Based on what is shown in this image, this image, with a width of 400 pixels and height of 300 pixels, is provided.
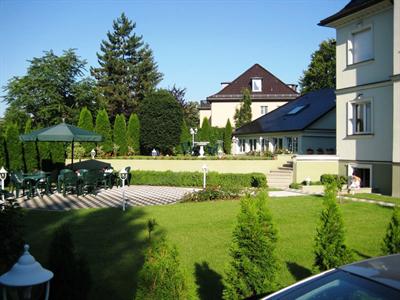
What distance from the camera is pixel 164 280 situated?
146 inches

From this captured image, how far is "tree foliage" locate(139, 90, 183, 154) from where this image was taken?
31.4 metres

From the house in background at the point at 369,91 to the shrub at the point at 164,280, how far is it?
14.0m

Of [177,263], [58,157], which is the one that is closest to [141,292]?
[177,263]

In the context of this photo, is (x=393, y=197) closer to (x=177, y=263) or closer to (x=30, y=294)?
(x=177, y=263)

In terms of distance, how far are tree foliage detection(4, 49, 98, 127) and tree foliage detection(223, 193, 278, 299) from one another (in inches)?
1397

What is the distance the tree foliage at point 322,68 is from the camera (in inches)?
1941

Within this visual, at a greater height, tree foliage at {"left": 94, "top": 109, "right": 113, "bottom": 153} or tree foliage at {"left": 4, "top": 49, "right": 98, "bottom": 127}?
tree foliage at {"left": 4, "top": 49, "right": 98, "bottom": 127}

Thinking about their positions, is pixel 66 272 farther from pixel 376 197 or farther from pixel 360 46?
pixel 360 46

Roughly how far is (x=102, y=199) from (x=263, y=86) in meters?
38.9

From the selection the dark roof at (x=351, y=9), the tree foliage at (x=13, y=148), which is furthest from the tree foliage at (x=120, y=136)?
the dark roof at (x=351, y=9)

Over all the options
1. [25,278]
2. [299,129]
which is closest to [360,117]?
[299,129]

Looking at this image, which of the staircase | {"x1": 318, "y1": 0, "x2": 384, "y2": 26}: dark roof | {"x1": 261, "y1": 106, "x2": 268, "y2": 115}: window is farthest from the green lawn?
{"x1": 261, "y1": 106, "x2": 268, "y2": 115}: window

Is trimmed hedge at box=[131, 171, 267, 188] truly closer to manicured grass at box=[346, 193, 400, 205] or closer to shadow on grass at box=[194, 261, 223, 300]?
manicured grass at box=[346, 193, 400, 205]

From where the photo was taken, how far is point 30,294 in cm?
294
